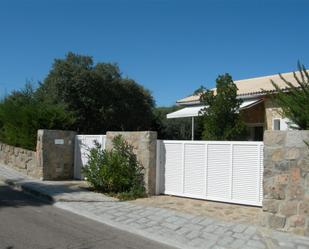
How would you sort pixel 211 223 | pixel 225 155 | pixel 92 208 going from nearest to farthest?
pixel 211 223 → pixel 92 208 → pixel 225 155

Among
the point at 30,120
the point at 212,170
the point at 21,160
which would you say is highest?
the point at 30,120

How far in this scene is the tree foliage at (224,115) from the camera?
13.0m

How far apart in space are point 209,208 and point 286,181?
8.52ft

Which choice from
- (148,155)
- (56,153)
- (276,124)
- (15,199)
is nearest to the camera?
(15,199)

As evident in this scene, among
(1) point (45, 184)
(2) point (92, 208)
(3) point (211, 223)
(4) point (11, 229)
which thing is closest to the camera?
(4) point (11, 229)

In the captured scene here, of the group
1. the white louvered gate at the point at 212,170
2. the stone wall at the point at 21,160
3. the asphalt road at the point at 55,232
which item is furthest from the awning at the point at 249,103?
the asphalt road at the point at 55,232

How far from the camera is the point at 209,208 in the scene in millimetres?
9797

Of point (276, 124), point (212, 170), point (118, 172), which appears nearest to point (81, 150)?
point (118, 172)

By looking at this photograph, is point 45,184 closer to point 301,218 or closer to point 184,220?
point 184,220

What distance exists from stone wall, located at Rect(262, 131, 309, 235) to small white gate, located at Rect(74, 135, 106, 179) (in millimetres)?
7643

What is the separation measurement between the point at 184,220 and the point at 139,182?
3.45 meters

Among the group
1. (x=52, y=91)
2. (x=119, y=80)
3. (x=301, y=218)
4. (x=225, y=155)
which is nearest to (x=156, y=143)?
(x=225, y=155)

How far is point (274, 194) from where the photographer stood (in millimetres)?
7777

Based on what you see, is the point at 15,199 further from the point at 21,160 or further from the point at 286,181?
the point at 286,181
